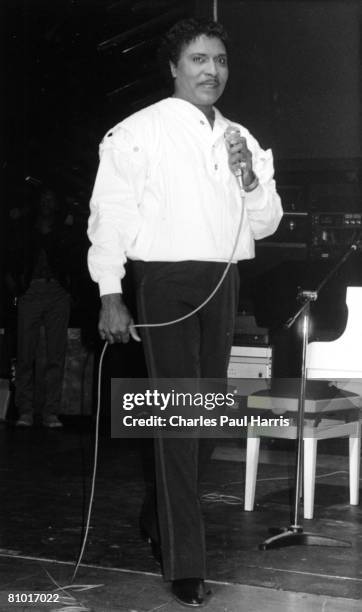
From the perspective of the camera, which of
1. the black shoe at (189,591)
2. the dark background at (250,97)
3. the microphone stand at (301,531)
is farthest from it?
the dark background at (250,97)

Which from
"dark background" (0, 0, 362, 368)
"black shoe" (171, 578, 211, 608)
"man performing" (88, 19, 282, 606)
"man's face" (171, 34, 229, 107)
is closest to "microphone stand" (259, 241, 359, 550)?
"man performing" (88, 19, 282, 606)

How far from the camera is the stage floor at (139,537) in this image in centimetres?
237

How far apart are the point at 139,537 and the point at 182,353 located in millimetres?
1002

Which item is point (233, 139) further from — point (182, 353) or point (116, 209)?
point (182, 353)

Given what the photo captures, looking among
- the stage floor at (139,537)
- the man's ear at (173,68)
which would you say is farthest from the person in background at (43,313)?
the man's ear at (173,68)

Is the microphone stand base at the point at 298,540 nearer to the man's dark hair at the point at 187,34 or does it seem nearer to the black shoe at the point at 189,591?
the black shoe at the point at 189,591

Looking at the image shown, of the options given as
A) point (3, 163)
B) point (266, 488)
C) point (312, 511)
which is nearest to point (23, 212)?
point (3, 163)

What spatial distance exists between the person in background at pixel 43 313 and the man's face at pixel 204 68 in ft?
12.6

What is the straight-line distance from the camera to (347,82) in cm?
652

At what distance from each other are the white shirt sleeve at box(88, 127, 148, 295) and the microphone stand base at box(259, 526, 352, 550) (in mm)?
1098

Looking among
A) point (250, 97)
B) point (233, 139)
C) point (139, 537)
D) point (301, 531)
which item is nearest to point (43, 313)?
point (250, 97)

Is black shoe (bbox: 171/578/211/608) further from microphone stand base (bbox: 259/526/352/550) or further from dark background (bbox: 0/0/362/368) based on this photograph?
dark background (bbox: 0/0/362/368)

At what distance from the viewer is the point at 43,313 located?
6.21 meters

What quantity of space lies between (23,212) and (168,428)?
14.9 feet
